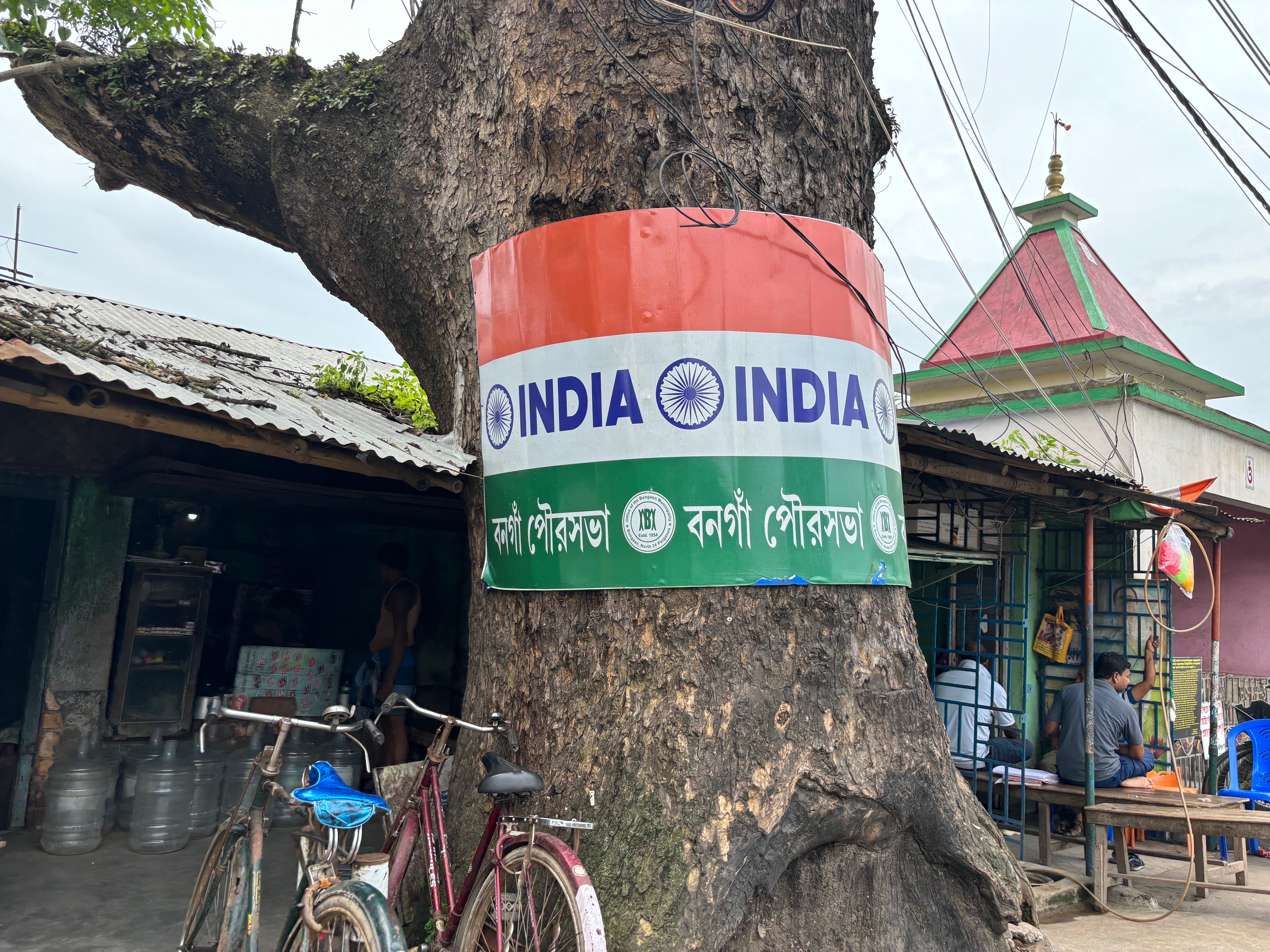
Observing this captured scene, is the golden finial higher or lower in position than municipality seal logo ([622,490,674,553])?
higher

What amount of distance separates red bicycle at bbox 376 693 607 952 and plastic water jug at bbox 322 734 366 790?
322cm

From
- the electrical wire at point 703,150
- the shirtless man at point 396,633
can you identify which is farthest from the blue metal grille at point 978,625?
the shirtless man at point 396,633

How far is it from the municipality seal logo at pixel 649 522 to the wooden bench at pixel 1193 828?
4264mm

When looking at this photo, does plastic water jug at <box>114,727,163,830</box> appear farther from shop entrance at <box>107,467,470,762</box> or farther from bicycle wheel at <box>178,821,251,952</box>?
bicycle wheel at <box>178,821,251,952</box>

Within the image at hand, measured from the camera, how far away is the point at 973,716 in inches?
267

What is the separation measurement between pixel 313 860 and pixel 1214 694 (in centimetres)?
806

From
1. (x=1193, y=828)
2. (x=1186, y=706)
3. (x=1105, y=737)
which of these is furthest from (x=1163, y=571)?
(x=1186, y=706)

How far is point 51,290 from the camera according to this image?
7578 millimetres

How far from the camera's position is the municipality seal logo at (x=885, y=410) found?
3564mm

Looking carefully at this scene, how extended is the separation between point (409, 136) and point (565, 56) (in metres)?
1.01

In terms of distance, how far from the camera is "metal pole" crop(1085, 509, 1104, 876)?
6.11m

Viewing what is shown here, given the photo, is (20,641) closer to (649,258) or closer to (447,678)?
(447,678)

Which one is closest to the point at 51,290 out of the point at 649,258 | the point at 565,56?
the point at 565,56

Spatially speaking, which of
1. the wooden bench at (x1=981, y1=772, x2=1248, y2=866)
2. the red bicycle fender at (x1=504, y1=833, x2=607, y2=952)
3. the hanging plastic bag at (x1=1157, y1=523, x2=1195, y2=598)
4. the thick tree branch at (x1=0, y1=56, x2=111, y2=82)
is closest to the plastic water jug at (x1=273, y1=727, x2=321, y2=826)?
the red bicycle fender at (x1=504, y1=833, x2=607, y2=952)
